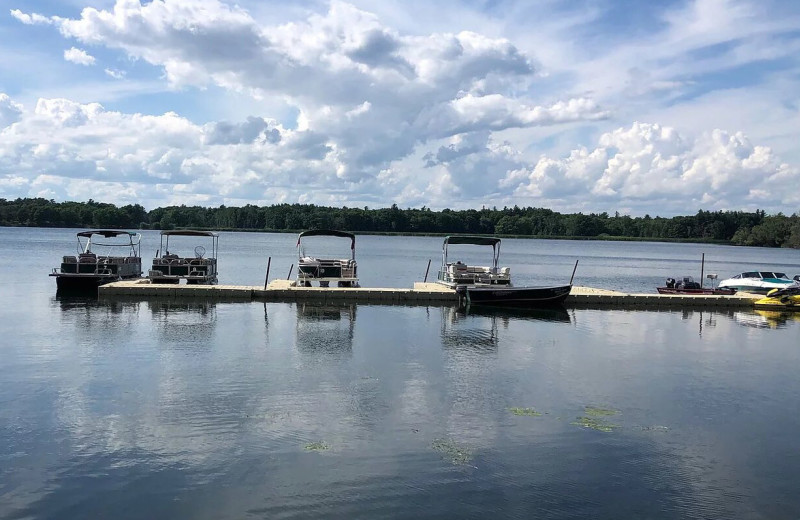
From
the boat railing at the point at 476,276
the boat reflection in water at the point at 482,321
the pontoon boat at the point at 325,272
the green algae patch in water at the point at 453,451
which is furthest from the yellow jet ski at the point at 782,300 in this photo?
the green algae patch in water at the point at 453,451

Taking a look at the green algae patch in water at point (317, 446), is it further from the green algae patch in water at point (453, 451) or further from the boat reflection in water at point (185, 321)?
the boat reflection in water at point (185, 321)

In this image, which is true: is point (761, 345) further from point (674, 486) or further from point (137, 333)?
point (137, 333)

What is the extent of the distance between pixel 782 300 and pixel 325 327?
21.9 m

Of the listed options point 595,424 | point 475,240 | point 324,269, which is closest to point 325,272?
point 324,269

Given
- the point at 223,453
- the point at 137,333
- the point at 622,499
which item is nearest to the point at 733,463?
the point at 622,499

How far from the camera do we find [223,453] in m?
11.1

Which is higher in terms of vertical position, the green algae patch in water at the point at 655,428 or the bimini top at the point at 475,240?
the bimini top at the point at 475,240

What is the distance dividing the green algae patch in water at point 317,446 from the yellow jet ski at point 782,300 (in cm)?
2836

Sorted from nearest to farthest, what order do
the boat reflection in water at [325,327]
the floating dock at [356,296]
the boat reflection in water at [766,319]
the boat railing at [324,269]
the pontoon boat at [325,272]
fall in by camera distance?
1. the boat reflection in water at [325,327]
2. the boat reflection in water at [766,319]
3. the floating dock at [356,296]
4. the pontoon boat at [325,272]
5. the boat railing at [324,269]

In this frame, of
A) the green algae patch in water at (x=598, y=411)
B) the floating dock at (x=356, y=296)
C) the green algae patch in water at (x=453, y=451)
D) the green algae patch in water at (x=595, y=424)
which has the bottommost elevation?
the green algae patch in water at (x=453, y=451)

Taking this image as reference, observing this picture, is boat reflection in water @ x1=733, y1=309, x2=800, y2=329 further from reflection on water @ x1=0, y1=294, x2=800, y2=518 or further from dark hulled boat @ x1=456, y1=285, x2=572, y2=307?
dark hulled boat @ x1=456, y1=285, x2=572, y2=307

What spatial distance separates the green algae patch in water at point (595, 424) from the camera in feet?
42.8

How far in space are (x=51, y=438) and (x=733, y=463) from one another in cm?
1088

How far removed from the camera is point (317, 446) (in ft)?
37.8
